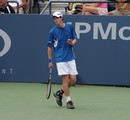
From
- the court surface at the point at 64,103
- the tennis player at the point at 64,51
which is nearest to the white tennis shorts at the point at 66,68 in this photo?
the tennis player at the point at 64,51

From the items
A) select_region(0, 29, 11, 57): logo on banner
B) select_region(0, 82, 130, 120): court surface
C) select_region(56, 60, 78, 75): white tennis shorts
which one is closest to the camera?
select_region(0, 82, 130, 120): court surface

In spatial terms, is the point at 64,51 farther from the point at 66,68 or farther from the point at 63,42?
the point at 66,68

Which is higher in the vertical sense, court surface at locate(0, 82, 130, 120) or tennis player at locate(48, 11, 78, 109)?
tennis player at locate(48, 11, 78, 109)

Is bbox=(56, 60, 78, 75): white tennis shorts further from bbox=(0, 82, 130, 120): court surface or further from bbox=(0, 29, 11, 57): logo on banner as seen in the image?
bbox=(0, 29, 11, 57): logo on banner

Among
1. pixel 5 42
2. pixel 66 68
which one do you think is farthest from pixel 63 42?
pixel 5 42

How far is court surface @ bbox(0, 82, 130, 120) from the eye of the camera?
9.68 metres

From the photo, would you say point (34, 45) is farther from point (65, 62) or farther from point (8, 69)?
point (65, 62)

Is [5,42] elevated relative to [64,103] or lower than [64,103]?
elevated

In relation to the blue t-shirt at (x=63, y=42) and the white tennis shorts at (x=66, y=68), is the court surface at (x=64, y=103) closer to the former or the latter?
the white tennis shorts at (x=66, y=68)

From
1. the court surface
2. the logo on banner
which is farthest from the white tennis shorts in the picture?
the logo on banner

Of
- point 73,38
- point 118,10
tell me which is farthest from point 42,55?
point 73,38

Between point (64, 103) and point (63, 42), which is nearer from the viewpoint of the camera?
point (63, 42)

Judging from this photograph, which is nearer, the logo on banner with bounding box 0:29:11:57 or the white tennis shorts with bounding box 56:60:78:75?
the white tennis shorts with bounding box 56:60:78:75

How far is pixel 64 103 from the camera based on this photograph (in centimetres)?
1126
